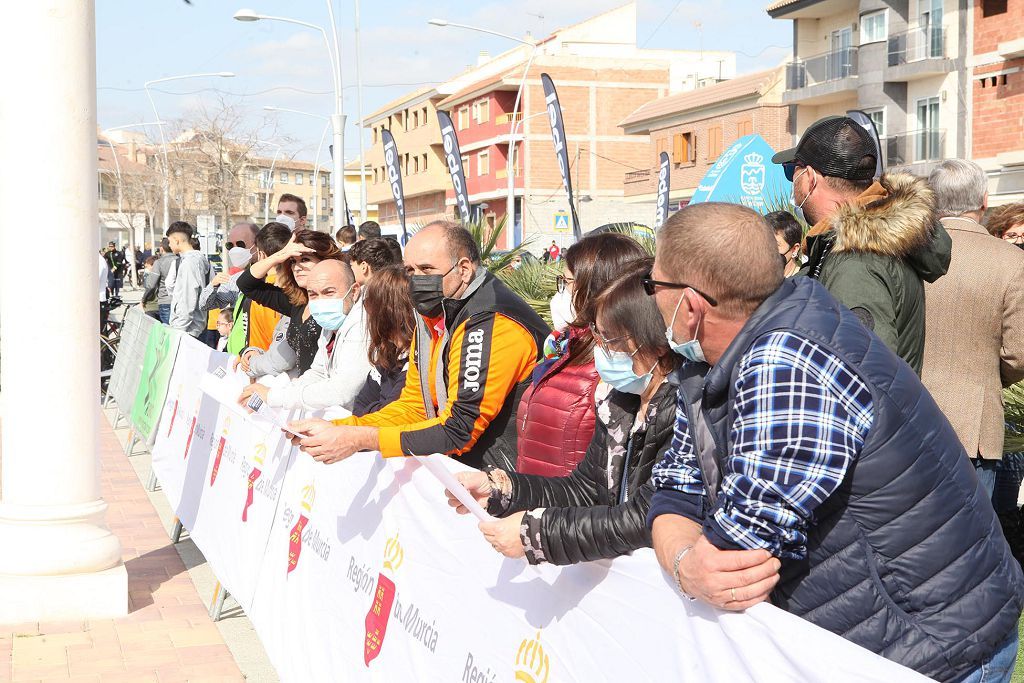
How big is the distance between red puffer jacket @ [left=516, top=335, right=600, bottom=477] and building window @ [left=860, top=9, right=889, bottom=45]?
3747cm

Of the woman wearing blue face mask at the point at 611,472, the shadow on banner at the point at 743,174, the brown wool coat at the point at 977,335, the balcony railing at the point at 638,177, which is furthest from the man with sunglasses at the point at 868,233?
the balcony railing at the point at 638,177

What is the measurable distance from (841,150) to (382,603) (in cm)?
223

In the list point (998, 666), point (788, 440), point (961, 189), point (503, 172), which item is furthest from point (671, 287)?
point (503, 172)

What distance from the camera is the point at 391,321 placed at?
5.64 m

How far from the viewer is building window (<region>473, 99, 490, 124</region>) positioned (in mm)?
70375

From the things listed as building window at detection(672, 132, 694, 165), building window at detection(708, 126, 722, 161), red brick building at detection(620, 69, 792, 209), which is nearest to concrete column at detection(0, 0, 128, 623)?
red brick building at detection(620, 69, 792, 209)

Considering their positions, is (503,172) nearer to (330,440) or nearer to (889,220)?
(330,440)

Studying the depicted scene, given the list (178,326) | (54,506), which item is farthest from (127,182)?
(54,506)

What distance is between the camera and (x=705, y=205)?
2541mm

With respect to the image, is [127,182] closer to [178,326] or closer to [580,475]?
[178,326]

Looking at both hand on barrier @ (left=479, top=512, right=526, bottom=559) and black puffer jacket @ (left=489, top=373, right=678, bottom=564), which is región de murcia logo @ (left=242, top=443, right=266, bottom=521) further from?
hand on barrier @ (left=479, top=512, right=526, bottom=559)

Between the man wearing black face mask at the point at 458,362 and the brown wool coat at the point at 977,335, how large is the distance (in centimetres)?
159

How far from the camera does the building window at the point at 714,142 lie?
48500 millimetres

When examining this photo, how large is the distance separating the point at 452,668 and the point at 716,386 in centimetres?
146
